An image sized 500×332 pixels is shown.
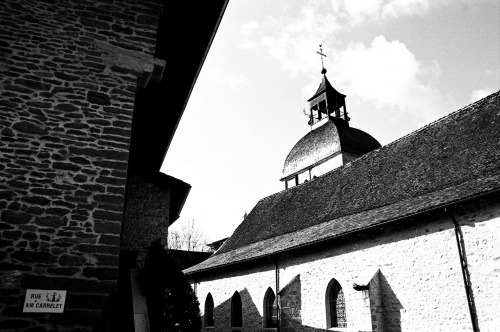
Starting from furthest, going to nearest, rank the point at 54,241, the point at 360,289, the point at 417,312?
1. the point at 360,289
2. the point at 417,312
3. the point at 54,241

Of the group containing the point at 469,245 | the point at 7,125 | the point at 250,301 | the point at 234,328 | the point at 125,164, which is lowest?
the point at 234,328

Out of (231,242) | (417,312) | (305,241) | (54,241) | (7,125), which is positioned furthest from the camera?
Result: (231,242)

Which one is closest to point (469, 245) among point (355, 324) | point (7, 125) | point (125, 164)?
point (355, 324)

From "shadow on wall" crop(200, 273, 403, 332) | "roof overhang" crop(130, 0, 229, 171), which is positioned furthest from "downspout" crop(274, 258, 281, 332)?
"roof overhang" crop(130, 0, 229, 171)

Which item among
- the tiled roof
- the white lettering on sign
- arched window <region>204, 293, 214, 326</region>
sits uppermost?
the tiled roof

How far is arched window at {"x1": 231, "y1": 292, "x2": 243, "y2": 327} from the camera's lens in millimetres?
16750

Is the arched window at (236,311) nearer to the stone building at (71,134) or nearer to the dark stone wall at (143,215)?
the dark stone wall at (143,215)

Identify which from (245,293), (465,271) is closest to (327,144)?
(245,293)

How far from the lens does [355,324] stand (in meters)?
11.2

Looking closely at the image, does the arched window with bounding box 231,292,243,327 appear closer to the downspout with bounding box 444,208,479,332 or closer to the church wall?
the church wall

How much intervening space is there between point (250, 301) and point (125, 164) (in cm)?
1169

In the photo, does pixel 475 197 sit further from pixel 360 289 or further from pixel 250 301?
pixel 250 301

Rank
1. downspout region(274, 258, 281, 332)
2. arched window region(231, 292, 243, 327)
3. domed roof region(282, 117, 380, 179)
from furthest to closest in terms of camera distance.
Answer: domed roof region(282, 117, 380, 179) → arched window region(231, 292, 243, 327) → downspout region(274, 258, 281, 332)

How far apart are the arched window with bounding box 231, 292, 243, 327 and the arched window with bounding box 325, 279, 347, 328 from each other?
5346 millimetres
